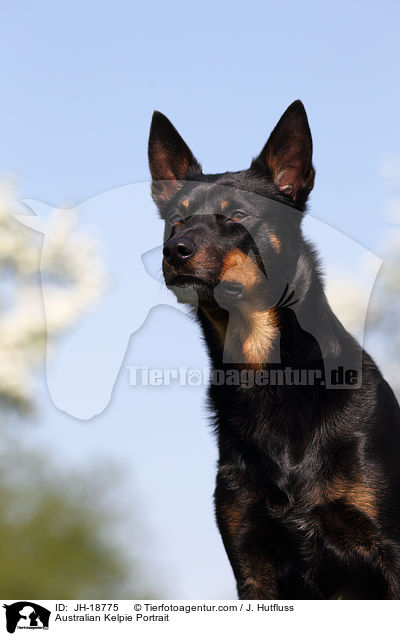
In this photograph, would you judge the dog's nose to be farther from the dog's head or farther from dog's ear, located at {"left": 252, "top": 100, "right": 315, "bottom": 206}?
dog's ear, located at {"left": 252, "top": 100, "right": 315, "bottom": 206}

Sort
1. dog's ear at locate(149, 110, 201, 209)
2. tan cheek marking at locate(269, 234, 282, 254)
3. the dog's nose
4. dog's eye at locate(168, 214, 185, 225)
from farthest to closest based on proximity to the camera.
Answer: dog's ear at locate(149, 110, 201, 209) < dog's eye at locate(168, 214, 185, 225) < tan cheek marking at locate(269, 234, 282, 254) < the dog's nose

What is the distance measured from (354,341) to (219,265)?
1008mm

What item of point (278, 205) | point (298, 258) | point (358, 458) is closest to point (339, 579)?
point (358, 458)

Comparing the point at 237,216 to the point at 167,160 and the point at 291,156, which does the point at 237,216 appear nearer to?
the point at 291,156

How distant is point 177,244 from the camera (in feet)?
13.6

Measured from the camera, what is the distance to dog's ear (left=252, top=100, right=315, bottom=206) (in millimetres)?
4520

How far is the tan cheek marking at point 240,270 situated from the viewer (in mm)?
4223

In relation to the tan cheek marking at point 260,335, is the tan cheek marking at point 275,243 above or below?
above

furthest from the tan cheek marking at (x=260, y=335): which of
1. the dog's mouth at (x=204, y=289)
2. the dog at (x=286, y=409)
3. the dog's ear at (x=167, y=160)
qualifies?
the dog's ear at (x=167, y=160)

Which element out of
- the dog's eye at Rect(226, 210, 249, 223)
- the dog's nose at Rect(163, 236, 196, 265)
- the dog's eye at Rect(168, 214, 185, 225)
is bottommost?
the dog's nose at Rect(163, 236, 196, 265)

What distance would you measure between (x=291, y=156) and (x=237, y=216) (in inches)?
23.8
